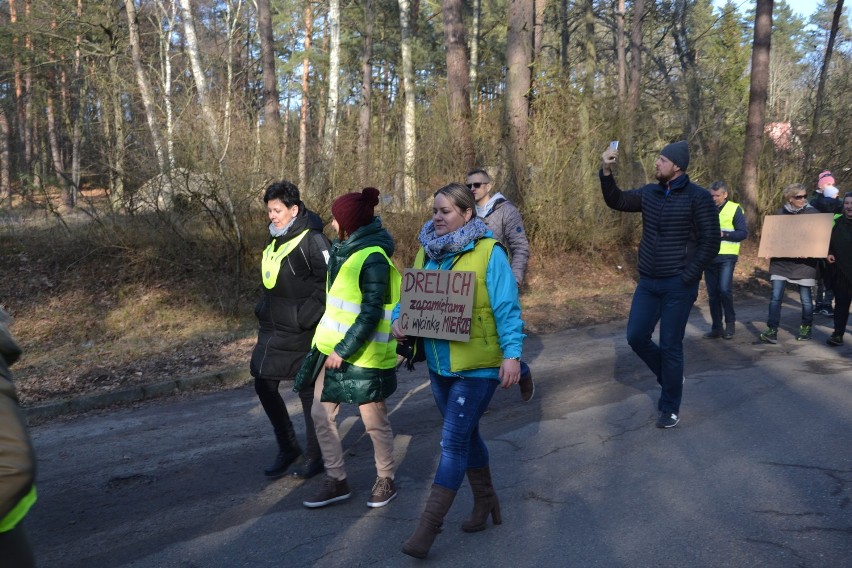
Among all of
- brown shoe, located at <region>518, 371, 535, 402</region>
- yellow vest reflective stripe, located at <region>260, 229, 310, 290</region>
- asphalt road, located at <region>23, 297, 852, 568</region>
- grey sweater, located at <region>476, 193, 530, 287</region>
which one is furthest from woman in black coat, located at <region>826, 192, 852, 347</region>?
yellow vest reflective stripe, located at <region>260, 229, 310, 290</region>

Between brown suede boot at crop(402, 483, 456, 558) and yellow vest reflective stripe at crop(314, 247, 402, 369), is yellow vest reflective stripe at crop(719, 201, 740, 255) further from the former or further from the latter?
brown suede boot at crop(402, 483, 456, 558)

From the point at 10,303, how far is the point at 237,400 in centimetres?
659

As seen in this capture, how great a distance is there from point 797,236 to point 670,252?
4758 mm

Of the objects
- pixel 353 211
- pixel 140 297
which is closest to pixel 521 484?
pixel 353 211

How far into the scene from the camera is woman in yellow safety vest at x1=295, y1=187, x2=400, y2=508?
4.72m

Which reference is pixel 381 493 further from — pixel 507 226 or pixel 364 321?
pixel 507 226

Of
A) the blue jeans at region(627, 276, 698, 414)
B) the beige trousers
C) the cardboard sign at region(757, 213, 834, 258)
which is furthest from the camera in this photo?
the cardboard sign at region(757, 213, 834, 258)

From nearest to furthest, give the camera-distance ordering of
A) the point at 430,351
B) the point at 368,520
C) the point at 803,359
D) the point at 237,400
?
the point at 430,351, the point at 368,520, the point at 237,400, the point at 803,359

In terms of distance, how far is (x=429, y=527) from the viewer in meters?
4.17

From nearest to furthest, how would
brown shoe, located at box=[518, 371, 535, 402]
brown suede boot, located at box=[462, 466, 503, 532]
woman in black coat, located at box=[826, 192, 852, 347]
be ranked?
brown shoe, located at box=[518, 371, 535, 402], brown suede boot, located at box=[462, 466, 503, 532], woman in black coat, located at box=[826, 192, 852, 347]

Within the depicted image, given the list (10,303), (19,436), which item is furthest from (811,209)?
(10,303)

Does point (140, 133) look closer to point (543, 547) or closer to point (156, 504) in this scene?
point (156, 504)

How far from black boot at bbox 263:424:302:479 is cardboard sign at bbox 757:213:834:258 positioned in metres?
7.23

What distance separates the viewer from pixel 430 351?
14.2 ft
